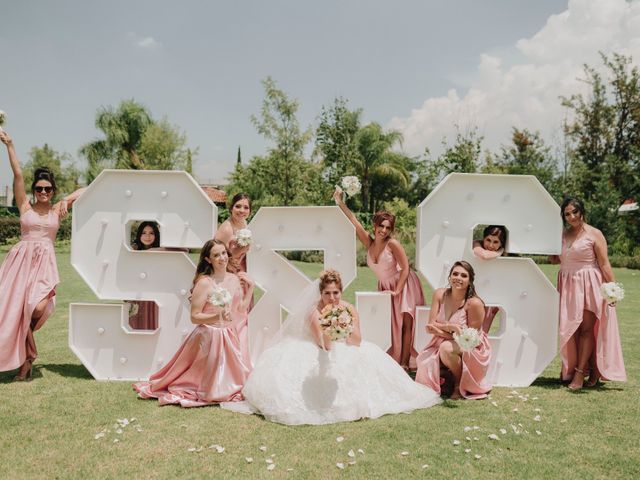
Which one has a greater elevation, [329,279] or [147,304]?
[329,279]

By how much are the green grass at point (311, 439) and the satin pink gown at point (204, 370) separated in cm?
24

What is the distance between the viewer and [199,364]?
560 cm

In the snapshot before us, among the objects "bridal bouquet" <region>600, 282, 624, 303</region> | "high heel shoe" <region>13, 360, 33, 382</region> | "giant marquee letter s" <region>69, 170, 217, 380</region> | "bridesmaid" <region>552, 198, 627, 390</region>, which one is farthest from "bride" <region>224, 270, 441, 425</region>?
"high heel shoe" <region>13, 360, 33, 382</region>

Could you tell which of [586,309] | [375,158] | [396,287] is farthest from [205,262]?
[375,158]

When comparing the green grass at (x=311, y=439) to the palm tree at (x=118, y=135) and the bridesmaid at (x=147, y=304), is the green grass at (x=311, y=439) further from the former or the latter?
the palm tree at (x=118, y=135)

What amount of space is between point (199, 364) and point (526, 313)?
389 cm

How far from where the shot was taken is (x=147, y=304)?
6.73 m

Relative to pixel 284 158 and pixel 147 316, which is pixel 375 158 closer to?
pixel 284 158

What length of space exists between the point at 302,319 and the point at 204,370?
3.92 ft

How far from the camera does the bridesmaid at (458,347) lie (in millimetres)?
5652

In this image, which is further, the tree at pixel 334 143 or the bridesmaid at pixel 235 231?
the tree at pixel 334 143

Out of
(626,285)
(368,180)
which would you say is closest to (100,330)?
(626,285)

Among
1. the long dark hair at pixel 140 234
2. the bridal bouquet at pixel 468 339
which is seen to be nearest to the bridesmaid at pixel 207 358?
the long dark hair at pixel 140 234

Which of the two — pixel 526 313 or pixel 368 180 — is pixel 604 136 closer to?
pixel 368 180
